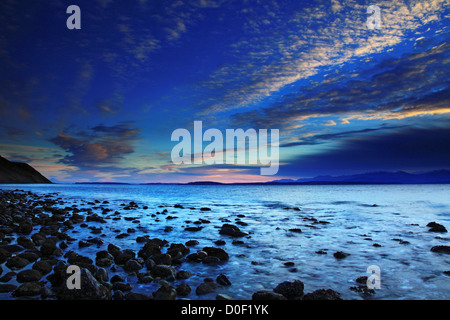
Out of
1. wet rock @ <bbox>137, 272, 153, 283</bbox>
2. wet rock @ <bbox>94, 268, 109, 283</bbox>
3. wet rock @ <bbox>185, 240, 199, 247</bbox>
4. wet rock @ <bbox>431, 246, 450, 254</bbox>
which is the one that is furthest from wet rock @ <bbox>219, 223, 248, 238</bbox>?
wet rock @ <bbox>431, 246, 450, 254</bbox>

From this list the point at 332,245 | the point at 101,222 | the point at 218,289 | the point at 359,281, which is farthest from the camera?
the point at 101,222

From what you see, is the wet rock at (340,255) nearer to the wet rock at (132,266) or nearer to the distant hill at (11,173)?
the wet rock at (132,266)

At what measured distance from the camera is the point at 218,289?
6.41m

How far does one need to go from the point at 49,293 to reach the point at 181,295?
10.0 feet

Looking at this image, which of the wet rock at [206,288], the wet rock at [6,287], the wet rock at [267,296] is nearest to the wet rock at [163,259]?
the wet rock at [206,288]

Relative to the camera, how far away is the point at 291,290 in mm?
5984

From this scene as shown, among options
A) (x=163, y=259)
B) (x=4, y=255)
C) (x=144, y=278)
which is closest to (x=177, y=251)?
(x=163, y=259)

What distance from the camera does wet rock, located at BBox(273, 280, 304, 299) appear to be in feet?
19.4

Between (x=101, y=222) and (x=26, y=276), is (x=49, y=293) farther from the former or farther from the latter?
(x=101, y=222)

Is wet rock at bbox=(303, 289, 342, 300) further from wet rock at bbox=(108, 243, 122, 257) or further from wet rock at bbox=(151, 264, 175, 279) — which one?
wet rock at bbox=(108, 243, 122, 257)

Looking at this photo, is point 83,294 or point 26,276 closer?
point 83,294

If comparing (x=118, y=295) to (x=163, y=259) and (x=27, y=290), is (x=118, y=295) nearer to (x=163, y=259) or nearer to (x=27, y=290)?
(x=27, y=290)

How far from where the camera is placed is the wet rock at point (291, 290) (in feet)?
19.4
